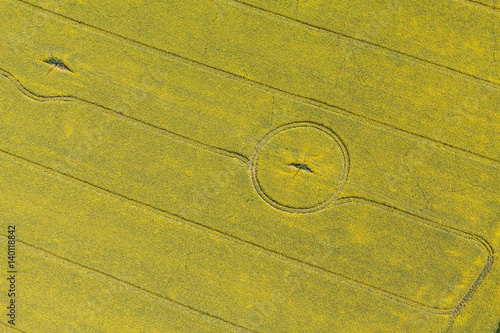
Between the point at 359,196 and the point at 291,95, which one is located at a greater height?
the point at 291,95

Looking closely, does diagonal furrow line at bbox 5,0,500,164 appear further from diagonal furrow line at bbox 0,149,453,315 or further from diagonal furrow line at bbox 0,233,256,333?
diagonal furrow line at bbox 0,233,256,333

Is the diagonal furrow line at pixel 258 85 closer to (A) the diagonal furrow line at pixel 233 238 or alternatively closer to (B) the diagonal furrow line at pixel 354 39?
(B) the diagonal furrow line at pixel 354 39

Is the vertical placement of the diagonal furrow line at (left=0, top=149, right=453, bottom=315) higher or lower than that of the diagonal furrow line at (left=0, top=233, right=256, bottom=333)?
higher

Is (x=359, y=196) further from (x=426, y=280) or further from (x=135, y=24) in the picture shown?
(x=135, y=24)

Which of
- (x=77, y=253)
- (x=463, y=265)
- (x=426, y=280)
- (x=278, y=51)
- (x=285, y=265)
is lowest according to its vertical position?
(x=77, y=253)

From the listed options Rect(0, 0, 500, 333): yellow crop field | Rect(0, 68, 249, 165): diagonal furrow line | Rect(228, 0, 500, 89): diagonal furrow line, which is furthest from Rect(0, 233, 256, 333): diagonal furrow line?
Rect(228, 0, 500, 89): diagonal furrow line

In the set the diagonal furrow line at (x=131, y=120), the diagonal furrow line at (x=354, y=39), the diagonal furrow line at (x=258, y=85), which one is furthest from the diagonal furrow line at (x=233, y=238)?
the diagonal furrow line at (x=354, y=39)

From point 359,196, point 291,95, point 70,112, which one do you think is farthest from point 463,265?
point 70,112

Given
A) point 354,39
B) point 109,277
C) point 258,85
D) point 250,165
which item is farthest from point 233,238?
point 354,39

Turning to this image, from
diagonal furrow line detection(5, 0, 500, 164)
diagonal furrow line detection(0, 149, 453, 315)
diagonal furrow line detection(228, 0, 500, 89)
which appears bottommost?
diagonal furrow line detection(0, 149, 453, 315)
